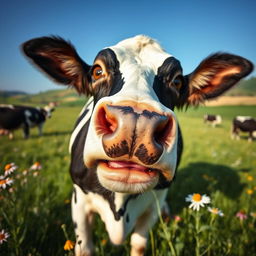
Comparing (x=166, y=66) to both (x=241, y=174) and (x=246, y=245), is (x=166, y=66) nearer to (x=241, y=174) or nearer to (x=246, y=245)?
(x=246, y=245)

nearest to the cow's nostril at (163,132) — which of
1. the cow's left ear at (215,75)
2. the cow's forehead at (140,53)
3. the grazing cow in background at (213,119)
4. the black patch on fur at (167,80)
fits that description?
the black patch on fur at (167,80)

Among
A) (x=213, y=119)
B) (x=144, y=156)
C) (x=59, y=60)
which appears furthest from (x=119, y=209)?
(x=213, y=119)

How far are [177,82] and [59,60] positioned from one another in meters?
1.22

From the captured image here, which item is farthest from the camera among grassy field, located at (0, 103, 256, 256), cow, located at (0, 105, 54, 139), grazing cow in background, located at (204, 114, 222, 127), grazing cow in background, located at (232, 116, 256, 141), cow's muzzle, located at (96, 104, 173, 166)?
grazing cow in background, located at (204, 114, 222, 127)

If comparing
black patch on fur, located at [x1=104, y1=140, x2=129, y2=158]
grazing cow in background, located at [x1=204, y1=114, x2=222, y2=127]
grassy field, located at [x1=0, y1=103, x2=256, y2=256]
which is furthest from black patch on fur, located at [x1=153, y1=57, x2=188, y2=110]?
grazing cow in background, located at [x1=204, y1=114, x2=222, y2=127]

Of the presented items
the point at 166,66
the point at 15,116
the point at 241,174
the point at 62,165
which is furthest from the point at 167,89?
the point at 15,116

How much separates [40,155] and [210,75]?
454 centimetres

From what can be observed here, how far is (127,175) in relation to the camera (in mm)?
975

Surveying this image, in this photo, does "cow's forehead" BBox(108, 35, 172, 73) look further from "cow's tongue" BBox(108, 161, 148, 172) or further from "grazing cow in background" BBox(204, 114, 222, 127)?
"grazing cow in background" BBox(204, 114, 222, 127)

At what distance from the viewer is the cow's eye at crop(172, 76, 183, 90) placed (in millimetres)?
1603

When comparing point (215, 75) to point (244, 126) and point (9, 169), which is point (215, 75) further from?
point (244, 126)

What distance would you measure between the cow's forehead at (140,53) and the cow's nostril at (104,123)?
2.21ft

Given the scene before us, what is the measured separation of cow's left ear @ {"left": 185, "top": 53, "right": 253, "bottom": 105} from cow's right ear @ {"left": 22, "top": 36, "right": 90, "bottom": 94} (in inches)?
44.8

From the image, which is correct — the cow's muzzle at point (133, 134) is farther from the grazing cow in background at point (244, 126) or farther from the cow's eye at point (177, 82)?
the grazing cow in background at point (244, 126)
